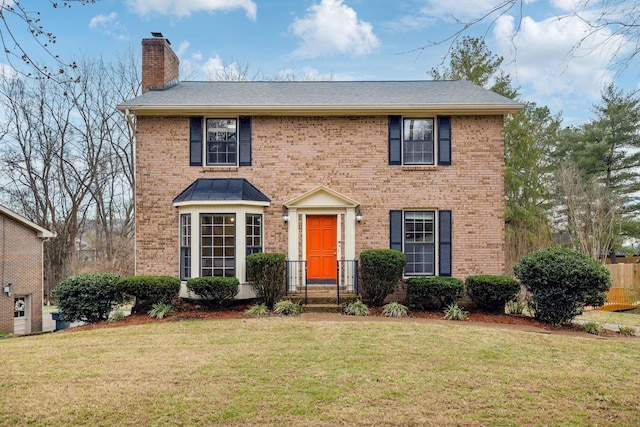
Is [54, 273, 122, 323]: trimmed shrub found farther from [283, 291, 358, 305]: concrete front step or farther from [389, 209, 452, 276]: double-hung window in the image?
[389, 209, 452, 276]: double-hung window

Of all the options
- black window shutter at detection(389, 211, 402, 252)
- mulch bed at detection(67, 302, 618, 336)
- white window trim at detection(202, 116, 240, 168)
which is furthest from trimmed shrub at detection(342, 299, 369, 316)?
white window trim at detection(202, 116, 240, 168)

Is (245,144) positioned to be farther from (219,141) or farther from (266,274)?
(266,274)

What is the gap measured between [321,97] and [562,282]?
26.3 ft

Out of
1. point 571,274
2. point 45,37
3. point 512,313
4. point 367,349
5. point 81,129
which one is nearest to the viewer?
point 45,37

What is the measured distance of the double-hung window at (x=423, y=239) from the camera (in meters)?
12.1

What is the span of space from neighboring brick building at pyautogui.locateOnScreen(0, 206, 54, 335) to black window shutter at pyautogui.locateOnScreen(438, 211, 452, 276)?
15224 millimetres

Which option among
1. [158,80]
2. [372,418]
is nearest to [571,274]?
[372,418]

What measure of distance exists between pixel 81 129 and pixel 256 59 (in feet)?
36.0

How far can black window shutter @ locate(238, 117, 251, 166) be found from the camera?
40.0 feet

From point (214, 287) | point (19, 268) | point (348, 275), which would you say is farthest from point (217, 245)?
point (19, 268)

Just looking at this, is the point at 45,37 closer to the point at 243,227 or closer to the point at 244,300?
the point at 243,227

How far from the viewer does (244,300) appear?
1166 centimetres

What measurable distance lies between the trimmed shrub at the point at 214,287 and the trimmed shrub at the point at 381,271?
10.9 feet

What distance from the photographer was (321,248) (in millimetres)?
12195
